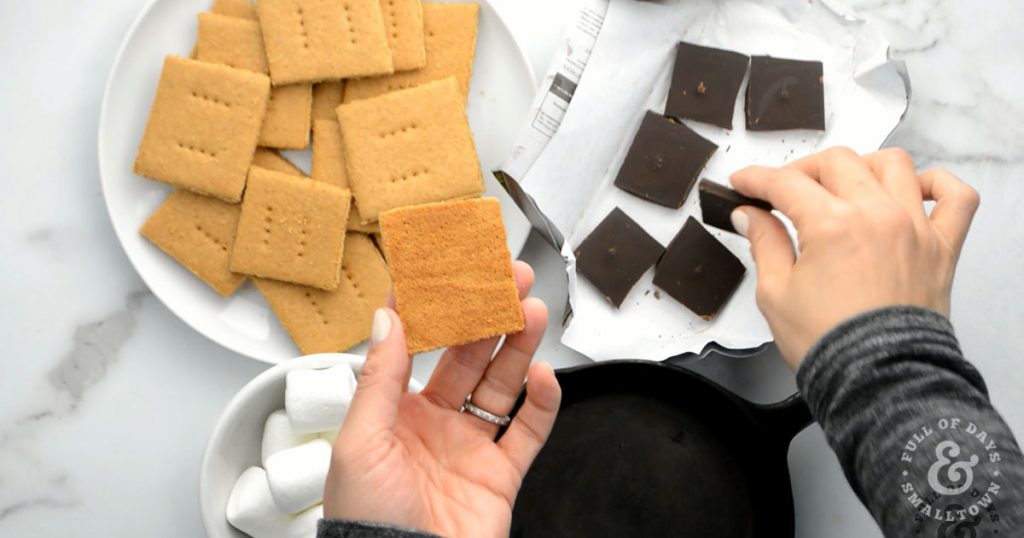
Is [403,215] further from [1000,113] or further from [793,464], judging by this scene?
[1000,113]

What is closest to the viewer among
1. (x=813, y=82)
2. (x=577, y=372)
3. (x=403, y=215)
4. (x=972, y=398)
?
(x=972, y=398)

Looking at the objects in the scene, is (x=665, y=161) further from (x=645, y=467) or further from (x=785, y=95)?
(x=645, y=467)

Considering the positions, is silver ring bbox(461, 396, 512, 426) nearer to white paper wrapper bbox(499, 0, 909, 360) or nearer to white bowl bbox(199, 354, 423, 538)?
white bowl bbox(199, 354, 423, 538)

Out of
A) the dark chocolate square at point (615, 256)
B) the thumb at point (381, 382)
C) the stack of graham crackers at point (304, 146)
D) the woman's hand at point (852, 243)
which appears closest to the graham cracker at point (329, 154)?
the stack of graham crackers at point (304, 146)

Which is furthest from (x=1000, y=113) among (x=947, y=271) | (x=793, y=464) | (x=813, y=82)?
(x=793, y=464)

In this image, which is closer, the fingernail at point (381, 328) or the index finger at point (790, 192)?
the fingernail at point (381, 328)

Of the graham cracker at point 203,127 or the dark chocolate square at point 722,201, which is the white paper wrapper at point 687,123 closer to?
the dark chocolate square at point 722,201
